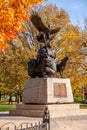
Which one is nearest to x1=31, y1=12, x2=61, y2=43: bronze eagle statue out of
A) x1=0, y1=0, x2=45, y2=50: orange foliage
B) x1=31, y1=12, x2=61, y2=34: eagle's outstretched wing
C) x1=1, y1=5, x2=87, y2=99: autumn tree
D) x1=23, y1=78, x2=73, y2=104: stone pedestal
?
x1=31, y1=12, x2=61, y2=34: eagle's outstretched wing

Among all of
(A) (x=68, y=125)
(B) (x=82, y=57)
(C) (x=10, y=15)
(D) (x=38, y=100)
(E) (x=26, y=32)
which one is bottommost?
(A) (x=68, y=125)

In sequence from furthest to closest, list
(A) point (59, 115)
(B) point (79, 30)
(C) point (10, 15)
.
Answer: (B) point (79, 30) < (A) point (59, 115) < (C) point (10, 15)

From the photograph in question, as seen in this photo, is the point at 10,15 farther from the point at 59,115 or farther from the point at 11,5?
the point at 59,115

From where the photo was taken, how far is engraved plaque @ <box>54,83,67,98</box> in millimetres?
16822

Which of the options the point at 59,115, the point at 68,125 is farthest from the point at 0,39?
the point at 59,115

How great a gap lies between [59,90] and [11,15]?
344 inches

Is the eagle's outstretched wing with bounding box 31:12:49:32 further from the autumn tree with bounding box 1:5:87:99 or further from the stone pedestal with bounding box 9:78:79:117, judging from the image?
the autumn tree with bounding box 1:5:87:99

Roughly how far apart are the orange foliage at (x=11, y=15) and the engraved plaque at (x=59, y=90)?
7617 millimetres

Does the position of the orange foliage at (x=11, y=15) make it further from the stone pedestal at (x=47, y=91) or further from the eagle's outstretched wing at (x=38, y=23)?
the eagle's outstretched wing at (x=38, y=23)

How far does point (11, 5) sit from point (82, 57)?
23782mm

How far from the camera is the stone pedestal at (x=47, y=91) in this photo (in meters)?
16.5

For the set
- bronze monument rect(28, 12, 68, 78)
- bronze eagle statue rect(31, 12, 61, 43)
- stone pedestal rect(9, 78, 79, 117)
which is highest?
bronze eagle statue rect(31, 12, 61, 43)

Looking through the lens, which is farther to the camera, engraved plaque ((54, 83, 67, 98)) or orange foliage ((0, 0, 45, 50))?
engraved plaque ((54, 83, 67, 98))

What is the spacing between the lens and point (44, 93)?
16.5 meters
